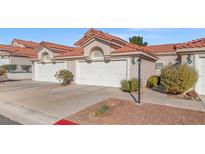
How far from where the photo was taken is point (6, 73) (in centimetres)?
2352

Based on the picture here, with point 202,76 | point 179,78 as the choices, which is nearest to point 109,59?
point 179,78

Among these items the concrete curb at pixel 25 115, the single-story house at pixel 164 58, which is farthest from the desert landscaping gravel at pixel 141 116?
the single-story house at pixel 164 58

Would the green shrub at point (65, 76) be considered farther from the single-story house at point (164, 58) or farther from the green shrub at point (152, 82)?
the single-story house at point (164, 58)

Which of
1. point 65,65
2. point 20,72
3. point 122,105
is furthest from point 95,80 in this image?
point 20,72

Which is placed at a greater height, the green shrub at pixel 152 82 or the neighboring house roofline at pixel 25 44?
the neighboring house roofline at pixel 25 44

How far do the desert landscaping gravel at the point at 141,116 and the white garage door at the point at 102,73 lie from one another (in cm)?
556

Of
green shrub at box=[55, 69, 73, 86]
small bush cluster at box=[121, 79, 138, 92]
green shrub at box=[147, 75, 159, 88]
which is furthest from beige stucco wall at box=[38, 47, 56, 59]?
green shrub at box=[147, 75, 159, 88]

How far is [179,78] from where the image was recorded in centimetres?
919

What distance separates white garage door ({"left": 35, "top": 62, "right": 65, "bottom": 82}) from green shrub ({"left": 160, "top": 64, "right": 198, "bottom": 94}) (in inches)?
431

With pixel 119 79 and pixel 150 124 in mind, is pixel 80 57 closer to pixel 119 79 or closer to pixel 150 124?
pixel 119 79

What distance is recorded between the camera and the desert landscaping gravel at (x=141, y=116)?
18.4ft

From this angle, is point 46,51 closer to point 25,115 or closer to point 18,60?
point 18,60

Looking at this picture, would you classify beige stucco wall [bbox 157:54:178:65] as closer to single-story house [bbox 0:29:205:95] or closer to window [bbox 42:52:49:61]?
single-story house [bbox 0:29:205:95]

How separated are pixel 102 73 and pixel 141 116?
26.7 feet
